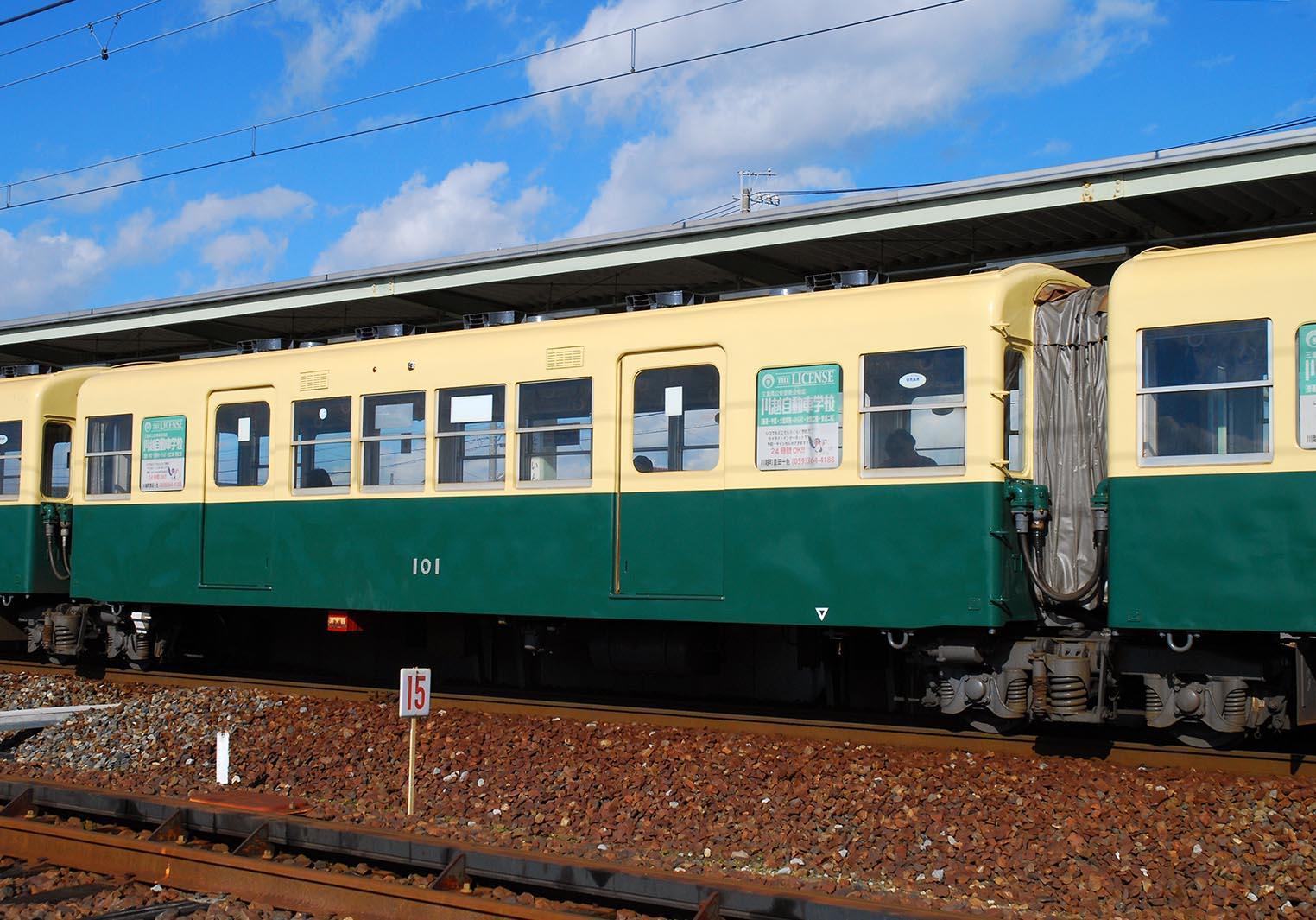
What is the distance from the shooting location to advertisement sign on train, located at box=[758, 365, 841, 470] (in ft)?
31.9

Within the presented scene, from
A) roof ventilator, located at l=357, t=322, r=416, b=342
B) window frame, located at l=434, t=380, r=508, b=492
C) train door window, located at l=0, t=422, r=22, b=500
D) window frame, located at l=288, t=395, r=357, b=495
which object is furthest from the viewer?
train door window, located at l=0, t=422, r=22, b=500

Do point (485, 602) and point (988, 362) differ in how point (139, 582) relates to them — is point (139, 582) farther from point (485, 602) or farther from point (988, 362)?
point (988, 362)

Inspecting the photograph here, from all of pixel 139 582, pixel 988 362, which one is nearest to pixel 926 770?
Answer: pixel 988 362

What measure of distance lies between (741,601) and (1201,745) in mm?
3340

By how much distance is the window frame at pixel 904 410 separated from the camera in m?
9.20

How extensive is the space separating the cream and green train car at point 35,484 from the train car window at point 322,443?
13.5 feet

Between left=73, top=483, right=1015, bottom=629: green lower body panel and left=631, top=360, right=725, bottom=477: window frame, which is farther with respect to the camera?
left=631, top=360, right=725, bottom=477: window frame

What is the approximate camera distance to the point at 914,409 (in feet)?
30.9

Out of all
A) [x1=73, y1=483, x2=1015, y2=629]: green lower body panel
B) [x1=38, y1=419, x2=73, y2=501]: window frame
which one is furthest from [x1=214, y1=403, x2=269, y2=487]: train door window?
[x1=38, y1=419, x2=73, y2=501]: window frame

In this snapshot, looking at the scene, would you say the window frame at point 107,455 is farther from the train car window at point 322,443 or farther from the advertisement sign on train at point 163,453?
the train car window at point 322,443

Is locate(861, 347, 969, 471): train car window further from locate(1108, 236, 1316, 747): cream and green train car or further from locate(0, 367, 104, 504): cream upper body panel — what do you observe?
locate(0, 367, 104, 504): cream upper body panel

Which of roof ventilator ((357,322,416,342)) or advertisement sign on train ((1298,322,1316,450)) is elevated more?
roof ventilator ((357,322,416,342))

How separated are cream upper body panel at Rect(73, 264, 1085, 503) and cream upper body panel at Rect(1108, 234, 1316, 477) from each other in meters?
0.83

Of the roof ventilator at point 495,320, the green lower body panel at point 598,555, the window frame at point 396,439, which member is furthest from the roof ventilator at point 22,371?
the roof ventilator at point 495,320
